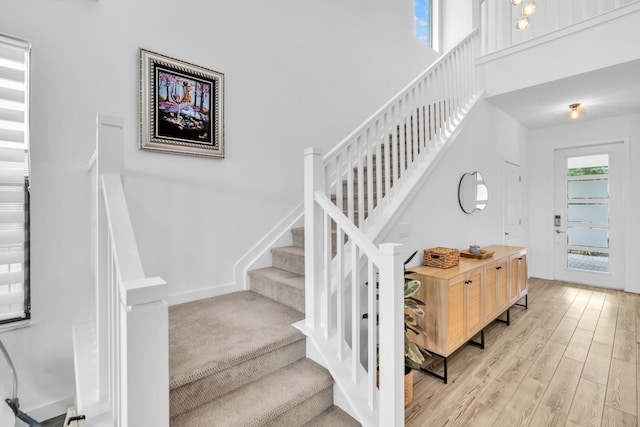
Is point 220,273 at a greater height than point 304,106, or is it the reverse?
point 304,106

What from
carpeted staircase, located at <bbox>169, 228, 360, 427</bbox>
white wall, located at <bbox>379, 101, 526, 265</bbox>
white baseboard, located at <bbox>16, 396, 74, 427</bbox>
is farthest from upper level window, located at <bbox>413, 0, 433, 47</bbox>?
white baseboard, located at <bbox>16, 396, 74, 427</bbox>

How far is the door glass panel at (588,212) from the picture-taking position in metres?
4.60

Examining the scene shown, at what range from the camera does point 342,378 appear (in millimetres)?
1629

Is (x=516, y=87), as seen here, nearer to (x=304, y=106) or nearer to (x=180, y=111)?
(x=304, y=106)

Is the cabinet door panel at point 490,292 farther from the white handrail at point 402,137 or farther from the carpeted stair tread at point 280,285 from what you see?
the carpeted stair tread at point 280,285

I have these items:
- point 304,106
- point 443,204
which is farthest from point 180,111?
point 443,204

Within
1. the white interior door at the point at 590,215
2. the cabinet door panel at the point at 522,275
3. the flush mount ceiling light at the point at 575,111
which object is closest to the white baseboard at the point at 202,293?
the cabinet door panel at the point at 522,275

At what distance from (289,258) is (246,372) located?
110 centimetres

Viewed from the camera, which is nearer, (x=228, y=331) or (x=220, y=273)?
(x=228, y=331)

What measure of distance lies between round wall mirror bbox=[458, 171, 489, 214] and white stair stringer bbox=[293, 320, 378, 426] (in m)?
2.25

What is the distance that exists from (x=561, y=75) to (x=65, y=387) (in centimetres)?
499

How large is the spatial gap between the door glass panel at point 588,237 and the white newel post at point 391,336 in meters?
5.04

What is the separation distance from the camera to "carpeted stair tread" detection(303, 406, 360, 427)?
1588mm

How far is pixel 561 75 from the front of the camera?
10.5 ft
